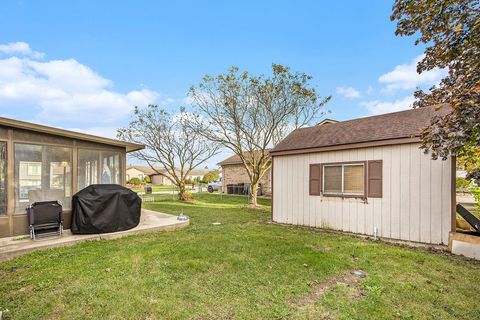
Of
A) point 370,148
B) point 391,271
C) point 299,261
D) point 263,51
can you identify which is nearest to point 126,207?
point 299,261

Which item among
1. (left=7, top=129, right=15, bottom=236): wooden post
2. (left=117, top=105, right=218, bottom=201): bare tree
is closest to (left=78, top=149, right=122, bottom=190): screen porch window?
(left=7, top=129, right=15, bottom=236): wooden post

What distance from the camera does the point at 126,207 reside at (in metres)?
6.84

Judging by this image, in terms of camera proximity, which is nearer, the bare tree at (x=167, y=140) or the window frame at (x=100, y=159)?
the window frame at (x=100, y=159)

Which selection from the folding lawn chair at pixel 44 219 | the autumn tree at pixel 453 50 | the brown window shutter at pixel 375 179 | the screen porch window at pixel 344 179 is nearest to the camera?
the autumn tree at pixel 453 50

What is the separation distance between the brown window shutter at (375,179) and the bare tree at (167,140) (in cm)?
1156

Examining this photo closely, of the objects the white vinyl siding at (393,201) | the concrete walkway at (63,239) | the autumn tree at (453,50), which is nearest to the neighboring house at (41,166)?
the concrete walkway at (63,239)

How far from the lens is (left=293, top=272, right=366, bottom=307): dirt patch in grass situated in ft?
10.4

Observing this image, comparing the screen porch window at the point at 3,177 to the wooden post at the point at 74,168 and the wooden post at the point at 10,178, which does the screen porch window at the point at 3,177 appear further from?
the wooden post at the point at 74,168

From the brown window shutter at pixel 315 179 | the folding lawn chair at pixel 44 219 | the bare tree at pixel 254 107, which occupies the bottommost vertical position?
the folding lawn chair at pixel 44 219

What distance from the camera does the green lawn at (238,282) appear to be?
114 inches

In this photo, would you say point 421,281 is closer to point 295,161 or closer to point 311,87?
point 295,161

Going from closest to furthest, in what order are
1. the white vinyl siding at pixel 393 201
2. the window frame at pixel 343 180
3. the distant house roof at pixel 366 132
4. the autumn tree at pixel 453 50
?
the autumn tree at pixel 453 50, the white vinyl siding at pixel 393 201, the distant house roof at pixel 366 132, the window frame at pixel 343 180

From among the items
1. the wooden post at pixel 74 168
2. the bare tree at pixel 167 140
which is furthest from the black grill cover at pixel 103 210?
the bare tree at pixel 167 140

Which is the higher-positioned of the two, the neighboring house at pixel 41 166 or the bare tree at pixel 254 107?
the bare tree at pixel 254 107
